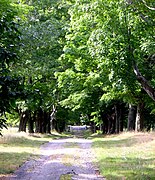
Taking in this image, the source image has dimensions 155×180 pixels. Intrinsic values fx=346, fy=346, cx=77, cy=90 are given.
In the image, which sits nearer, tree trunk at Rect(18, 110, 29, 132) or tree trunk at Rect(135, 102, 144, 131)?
tree trunk at Rect(135, 102, 144, 131)

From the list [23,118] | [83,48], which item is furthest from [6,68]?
[23,118]

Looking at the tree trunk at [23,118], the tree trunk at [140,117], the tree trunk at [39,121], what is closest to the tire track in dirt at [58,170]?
the tree trunk at [140,117]

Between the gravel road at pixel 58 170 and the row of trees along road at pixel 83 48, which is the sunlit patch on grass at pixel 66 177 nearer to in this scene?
the gravel road at pixel 58 170

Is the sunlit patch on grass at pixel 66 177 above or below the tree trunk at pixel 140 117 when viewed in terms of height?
below

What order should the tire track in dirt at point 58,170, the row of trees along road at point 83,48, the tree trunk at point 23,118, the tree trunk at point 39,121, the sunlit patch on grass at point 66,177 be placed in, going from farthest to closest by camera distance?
the tree trunk at point 39,121, the tree trunk at point 23,118, the tire track in dirt at point 58,170, the sunlit patch on grass at point 66,177, the row of trees along road at point 83,48

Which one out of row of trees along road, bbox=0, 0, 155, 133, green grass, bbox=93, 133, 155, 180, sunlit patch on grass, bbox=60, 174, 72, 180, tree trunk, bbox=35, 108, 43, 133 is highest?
row of trees along road, bbox=0, 0, 155, 133

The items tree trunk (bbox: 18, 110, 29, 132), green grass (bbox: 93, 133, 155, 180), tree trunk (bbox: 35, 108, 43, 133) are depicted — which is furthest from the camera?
tree trunk (bbox: 35, 108, 43, 133)

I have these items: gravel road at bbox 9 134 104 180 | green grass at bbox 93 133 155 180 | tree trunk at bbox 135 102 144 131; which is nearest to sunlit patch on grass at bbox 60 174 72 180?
gravel road at bbox 9 134 104 180

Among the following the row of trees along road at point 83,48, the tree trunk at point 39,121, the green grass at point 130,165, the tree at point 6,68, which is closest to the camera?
the tree at point 6,68

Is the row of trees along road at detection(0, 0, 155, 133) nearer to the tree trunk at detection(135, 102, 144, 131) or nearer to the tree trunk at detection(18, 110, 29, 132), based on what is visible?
the tree trunk at detection(135, 102, 144, 131)

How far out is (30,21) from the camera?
23891 mm

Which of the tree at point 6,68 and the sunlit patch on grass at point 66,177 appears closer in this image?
the tree at point 6,68

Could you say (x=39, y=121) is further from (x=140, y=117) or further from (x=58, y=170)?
(x=58, y=170)

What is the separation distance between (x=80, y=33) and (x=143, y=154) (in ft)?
32.9
